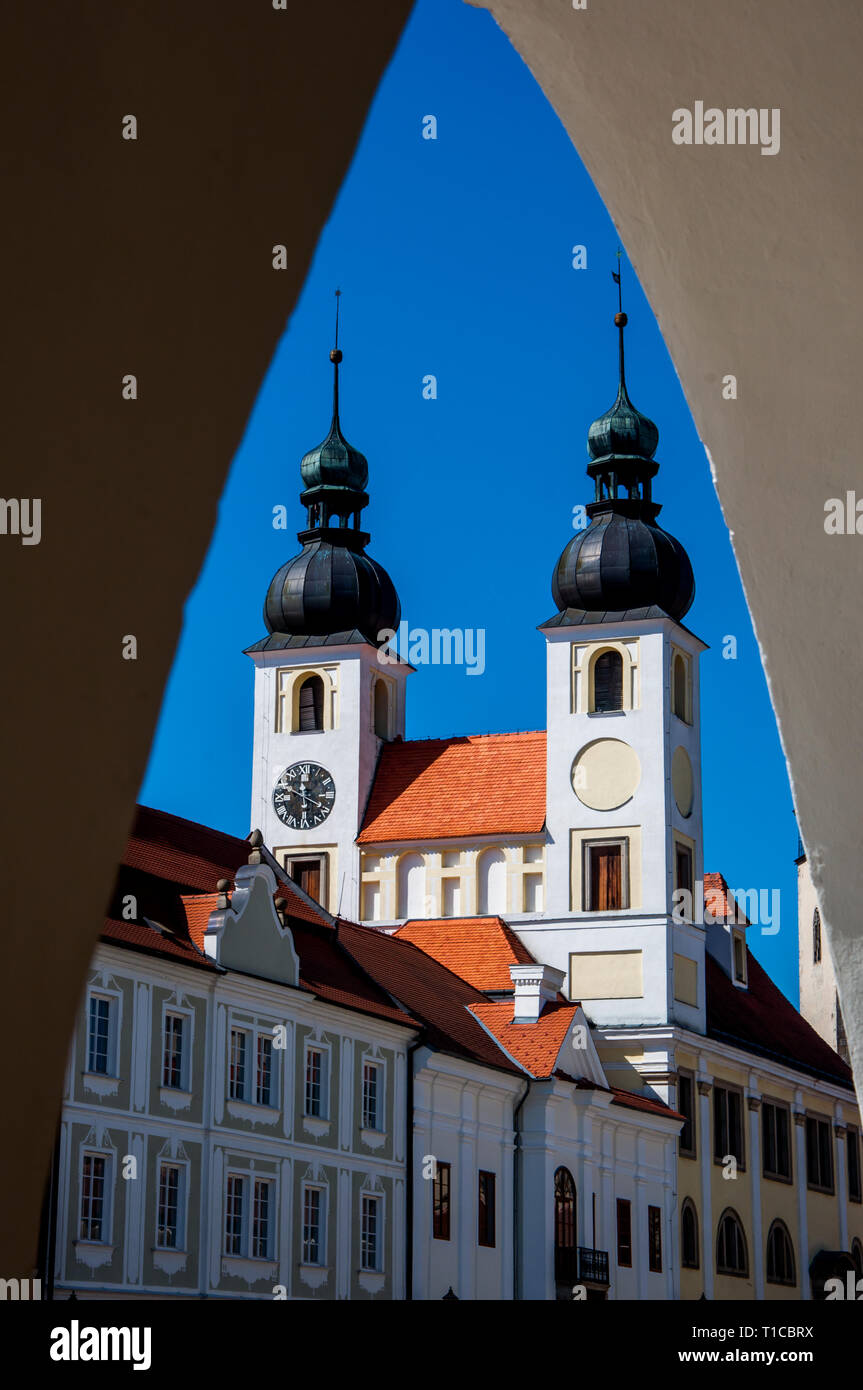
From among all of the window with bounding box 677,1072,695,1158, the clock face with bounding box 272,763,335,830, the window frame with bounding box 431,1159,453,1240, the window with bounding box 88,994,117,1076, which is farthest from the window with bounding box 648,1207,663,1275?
the window with bounding box 88,994,117,1076

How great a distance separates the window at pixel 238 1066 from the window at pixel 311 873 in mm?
22969

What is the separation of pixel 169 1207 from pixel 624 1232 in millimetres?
17105

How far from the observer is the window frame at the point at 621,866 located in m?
53.0

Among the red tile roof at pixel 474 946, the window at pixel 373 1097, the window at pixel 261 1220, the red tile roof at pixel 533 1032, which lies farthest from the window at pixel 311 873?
the window at pixel 261 1220

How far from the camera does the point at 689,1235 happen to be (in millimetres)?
47906

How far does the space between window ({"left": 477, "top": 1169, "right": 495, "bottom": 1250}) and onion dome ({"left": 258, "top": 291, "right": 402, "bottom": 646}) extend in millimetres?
22281

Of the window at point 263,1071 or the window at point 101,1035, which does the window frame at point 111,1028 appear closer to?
the window at point 101,1035

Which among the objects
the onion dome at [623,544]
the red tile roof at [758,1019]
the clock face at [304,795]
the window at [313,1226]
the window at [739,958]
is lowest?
the window at [313,1226]

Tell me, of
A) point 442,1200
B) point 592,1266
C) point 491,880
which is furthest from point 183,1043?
point 491,880

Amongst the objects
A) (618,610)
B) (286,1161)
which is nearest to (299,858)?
(618,610)

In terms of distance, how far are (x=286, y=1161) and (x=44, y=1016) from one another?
31.6 meters

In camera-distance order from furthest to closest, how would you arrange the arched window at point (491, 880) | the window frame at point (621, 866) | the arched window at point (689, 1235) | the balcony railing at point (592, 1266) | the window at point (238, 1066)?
the arched window at point (491, 880) → the window frame at point (621, 866) → the arched window at point (689, 1235) → the balcony railing at point (592, 1266) → the window at point (238, 1066)

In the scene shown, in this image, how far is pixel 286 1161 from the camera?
1268 inches

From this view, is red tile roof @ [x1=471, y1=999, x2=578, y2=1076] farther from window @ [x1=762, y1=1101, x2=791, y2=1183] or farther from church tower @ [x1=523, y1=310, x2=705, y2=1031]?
window @ [x1=762, y1=1101, x2=791, y2=1183]
